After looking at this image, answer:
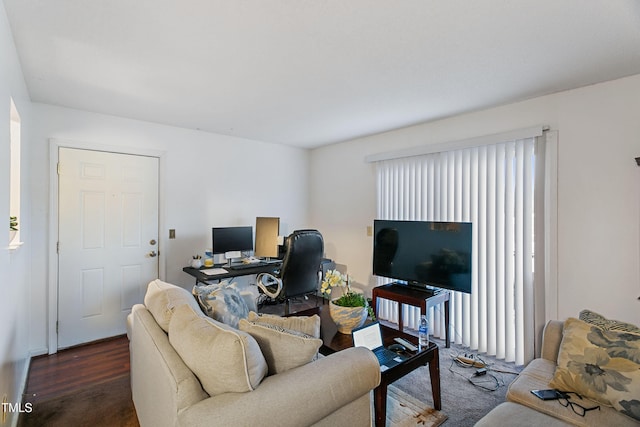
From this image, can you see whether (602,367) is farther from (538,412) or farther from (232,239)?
(232,239)

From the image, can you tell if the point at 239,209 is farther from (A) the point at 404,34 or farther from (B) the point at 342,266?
(A) the point at 404,34

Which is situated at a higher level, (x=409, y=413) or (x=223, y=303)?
(x=223, y=303)

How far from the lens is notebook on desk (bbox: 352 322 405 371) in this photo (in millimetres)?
1958

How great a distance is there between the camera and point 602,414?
146cm

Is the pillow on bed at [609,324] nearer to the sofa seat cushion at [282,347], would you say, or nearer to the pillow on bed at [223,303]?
the sofa seat cushion at [282,347]

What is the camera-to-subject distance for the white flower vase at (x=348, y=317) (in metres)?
2.30

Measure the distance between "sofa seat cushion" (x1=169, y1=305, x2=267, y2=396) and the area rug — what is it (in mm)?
1236

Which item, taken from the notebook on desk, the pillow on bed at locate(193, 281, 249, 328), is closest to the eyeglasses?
the notebook on desk

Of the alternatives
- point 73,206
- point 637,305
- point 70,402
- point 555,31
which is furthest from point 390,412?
point 73,206

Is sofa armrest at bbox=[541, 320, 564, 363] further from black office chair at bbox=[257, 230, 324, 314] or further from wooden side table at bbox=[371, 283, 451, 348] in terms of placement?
black office chair at bbox=[257, 230, 324, 314]

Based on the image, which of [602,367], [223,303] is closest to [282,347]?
[223,303]

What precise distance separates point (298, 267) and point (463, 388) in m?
1.83

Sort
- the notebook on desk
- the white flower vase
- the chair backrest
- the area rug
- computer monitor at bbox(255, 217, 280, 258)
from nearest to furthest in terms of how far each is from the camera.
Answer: the notebook on desk < the area rug < the white flower vase < the chair backrest < computer monitor at bbox(255, 217, 280, 258)

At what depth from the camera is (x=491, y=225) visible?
3.08 meters
